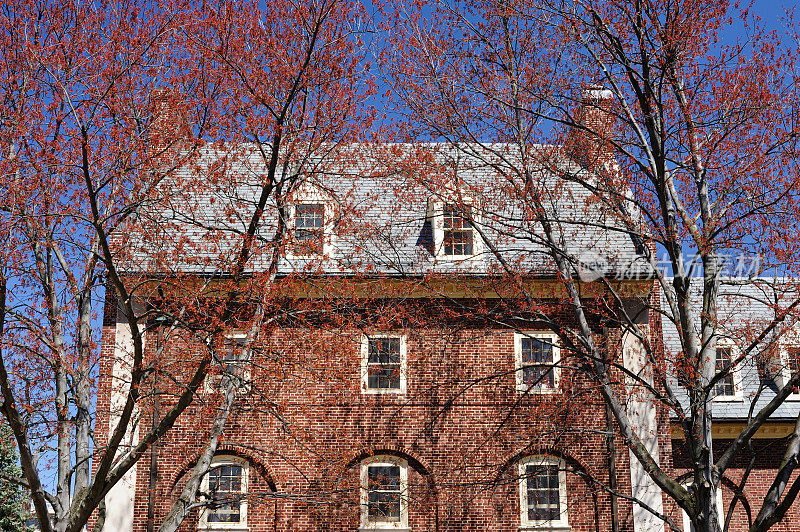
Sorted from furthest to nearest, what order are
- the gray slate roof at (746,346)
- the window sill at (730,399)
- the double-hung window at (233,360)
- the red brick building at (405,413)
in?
the window sill at (730,399) < the gray slate roof at (746,346) < the red brick building at (405,413) < the double-hung window at (233,360)

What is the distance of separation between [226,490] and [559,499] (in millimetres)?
7167

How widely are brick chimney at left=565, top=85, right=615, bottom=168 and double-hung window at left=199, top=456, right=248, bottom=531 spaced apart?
31.4ft

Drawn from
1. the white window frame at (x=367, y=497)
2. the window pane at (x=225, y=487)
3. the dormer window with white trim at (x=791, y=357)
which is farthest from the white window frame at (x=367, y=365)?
the dormer window with white trim at (x=791, y=357)

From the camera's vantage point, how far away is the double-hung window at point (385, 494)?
17.4 metres

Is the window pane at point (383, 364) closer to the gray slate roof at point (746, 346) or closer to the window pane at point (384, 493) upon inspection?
the window pane at point (384, 493)

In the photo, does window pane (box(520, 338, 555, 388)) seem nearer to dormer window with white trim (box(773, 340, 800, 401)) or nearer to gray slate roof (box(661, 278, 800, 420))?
gray slate roof (box(661, 278, 800, 420))

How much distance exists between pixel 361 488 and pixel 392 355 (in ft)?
10.0

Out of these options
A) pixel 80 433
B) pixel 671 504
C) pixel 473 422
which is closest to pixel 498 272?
pixel 473 422

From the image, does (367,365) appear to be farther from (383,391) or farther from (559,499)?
(559,499)

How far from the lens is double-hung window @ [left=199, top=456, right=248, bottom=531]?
17.2 meters

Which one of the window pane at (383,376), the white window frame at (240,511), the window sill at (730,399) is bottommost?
the white window frame at (240,511)

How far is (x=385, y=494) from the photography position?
58.2ft

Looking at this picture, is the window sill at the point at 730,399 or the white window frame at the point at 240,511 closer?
the white window frame at the point at 240,511

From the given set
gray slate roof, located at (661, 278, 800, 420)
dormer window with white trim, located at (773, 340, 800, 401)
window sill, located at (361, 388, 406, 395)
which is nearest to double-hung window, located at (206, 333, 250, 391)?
window sill, located at (361, 388, 406, 395)
